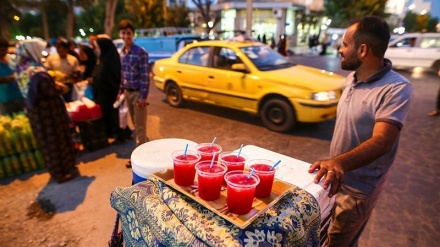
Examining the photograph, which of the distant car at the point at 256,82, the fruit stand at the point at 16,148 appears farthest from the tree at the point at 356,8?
the fruit stand at the point at 16,148

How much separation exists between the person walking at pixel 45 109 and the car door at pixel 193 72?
11.1 feet

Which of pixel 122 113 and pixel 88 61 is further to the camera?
pixel 88 61

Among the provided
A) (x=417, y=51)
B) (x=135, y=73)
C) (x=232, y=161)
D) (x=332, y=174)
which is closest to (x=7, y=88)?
(x=135, y=73)

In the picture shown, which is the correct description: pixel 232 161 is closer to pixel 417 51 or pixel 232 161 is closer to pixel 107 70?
pixel 107 70

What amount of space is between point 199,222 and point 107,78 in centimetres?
419

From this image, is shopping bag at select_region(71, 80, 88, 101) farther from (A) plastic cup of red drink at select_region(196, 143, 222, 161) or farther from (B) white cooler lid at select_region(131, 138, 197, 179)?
(A) plastic cup of red drink at select_region(196, 143, 222, 161)

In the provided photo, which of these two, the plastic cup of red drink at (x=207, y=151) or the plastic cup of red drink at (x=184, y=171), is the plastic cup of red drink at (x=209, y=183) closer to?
the plastic cup of red drink at (x=184, y=171)

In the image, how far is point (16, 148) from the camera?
158 inches

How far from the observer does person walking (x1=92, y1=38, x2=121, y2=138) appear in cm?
460

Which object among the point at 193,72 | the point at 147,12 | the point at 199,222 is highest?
the point at 147,12

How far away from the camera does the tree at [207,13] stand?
23.2m

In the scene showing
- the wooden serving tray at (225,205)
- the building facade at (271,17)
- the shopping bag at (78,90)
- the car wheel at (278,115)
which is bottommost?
the car wheel at (278,115)

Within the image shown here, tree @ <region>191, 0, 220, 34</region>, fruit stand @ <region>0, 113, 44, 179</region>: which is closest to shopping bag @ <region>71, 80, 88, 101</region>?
fruit stand @ <region>0, 113, 44, 179</region>

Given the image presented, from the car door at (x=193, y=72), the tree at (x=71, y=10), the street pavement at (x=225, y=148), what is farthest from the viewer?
the tree at (x=71, y=10)
